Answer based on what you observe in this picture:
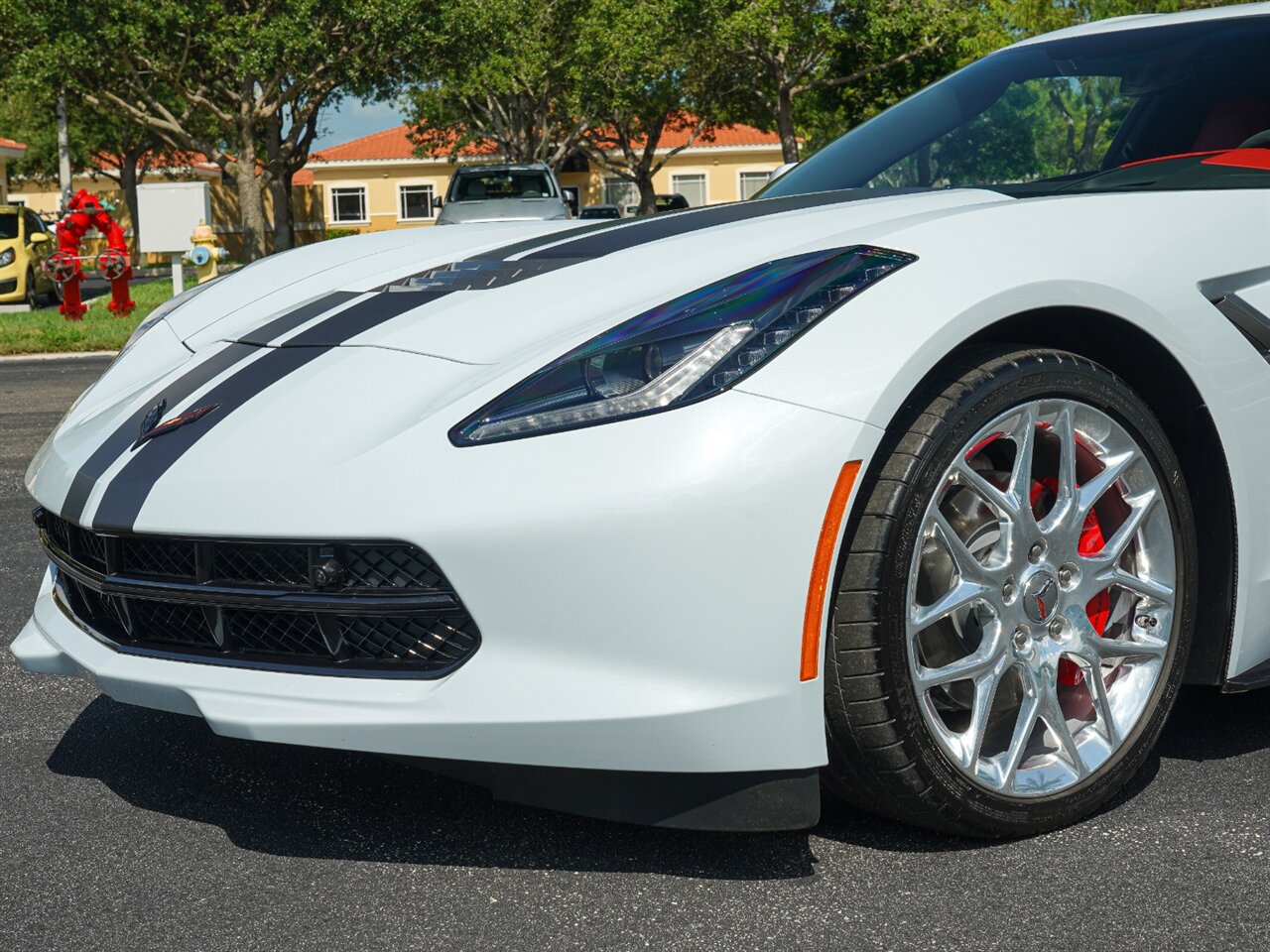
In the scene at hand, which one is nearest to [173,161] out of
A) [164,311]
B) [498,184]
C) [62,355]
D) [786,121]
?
[786,121]

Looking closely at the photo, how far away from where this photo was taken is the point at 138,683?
2.27 metres

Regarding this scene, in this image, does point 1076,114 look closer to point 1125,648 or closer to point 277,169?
point 1125,648

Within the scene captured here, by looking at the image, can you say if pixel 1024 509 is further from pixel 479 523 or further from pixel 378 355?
pixel 378 355

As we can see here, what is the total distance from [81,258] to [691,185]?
45807mm

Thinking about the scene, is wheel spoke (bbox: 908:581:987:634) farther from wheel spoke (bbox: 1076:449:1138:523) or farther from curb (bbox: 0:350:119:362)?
curb (bbox: 0:350:119:362)

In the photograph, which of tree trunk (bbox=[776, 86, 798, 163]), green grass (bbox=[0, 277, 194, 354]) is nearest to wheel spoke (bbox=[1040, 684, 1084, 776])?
green grass (bbox=[0, 277, 194, 354])

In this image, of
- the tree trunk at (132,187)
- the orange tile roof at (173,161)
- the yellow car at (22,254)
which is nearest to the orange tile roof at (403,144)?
the orange tile roof at (173,161)

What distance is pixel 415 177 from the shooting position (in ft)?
199

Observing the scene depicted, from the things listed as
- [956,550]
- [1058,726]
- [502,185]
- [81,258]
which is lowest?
[1058,726]

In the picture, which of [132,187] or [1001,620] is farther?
[132,187]

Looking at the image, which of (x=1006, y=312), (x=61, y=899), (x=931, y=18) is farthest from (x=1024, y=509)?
(x=931, y=18)

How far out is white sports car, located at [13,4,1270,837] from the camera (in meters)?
2.03

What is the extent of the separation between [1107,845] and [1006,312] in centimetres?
88

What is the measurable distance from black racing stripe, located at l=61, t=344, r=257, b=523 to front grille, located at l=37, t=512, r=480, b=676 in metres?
0.11
